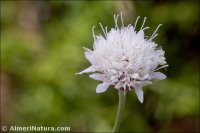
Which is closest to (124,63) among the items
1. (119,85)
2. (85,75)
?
(119,85)

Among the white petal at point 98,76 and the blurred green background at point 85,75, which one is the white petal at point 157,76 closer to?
the white petal at point 98,76

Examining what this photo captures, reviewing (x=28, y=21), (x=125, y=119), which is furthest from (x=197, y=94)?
(x=28, y=21)

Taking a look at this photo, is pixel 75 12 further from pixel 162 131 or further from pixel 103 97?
pixel 162 131

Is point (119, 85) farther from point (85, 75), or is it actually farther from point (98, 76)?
point (85, 75)

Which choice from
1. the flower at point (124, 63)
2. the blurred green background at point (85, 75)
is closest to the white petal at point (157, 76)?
the flower at point (124, 63)

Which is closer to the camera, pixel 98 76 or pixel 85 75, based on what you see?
pixel 98 76

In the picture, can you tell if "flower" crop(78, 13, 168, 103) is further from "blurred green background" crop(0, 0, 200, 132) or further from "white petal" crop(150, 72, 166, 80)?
"blurred green background" crop(0, 0, 200, 132)

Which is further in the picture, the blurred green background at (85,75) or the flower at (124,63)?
the blurred green background at (85,75)
